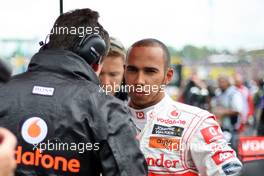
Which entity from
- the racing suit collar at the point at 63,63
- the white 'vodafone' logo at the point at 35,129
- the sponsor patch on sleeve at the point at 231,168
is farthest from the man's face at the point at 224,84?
the white 'vodafone' logo at the point at 35,129

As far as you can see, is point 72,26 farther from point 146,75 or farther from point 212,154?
point 212,154

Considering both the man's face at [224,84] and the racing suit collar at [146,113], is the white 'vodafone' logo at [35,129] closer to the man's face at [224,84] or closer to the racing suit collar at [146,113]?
the racing suit collar at [146,113]

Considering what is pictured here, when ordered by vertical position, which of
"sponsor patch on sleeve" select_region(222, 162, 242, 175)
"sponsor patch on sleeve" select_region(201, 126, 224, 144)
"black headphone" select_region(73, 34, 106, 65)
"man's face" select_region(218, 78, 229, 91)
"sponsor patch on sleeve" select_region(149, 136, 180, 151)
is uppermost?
"black headphone" select_region(73, 34, 106, 65)

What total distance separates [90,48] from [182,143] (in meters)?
0.58

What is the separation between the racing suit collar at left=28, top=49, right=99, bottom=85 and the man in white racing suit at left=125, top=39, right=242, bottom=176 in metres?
0.53

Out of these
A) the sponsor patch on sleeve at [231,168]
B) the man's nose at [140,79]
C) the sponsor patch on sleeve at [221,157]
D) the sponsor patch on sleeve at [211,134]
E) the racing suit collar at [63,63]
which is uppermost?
the racing suit collar at [63,63]

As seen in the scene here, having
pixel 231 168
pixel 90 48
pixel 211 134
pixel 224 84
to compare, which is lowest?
pixel 231 168

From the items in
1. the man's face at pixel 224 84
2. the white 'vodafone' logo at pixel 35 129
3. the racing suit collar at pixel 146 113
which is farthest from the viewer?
the man's face at pixel 224 84

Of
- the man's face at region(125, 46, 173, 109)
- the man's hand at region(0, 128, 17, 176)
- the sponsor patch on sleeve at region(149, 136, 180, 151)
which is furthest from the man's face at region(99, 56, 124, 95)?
the man's hand at region(0, 128, 17, 176)

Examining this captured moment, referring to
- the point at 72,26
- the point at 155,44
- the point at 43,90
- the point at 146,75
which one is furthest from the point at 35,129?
the point at 155,44

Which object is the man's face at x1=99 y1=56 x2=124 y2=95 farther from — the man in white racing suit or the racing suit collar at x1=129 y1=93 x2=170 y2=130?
the racing suit collar at x1=129 y1=93 x2=170 y2=130

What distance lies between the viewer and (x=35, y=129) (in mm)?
1635

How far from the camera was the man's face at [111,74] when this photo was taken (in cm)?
263

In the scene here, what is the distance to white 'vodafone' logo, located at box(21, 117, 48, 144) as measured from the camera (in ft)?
5.35
